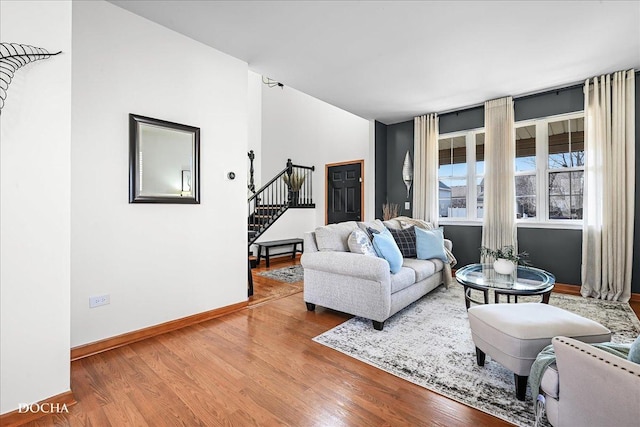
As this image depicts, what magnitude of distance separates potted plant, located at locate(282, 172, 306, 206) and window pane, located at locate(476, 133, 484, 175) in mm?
3607

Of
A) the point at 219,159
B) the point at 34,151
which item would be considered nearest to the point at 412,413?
the point at 34,151

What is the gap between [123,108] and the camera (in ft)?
7.90

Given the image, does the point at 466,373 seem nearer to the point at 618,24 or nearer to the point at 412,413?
the point at 412,413

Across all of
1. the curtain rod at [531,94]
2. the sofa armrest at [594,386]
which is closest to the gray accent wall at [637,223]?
the curtain rod at [531,94]

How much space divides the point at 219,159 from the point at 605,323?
4153mm

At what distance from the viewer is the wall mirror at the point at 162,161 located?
2475mm

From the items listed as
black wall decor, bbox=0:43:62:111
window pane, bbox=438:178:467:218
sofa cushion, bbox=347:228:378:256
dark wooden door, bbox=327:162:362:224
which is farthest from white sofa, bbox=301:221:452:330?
dark wooden door, bbox=327:162:362:224

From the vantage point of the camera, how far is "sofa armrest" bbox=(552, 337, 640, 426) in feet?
2.96

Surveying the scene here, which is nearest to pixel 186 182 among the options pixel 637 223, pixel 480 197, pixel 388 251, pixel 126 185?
pixel 126 185

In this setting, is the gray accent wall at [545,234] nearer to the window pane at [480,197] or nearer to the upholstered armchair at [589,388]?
the window pane at [480,197]

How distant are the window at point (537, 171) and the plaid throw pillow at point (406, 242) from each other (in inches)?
63.1

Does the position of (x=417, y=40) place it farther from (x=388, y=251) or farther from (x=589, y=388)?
(x=589, y=388)

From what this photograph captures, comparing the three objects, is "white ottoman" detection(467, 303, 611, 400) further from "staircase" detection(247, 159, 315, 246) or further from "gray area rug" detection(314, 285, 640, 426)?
"staircase" detection(247, 159, 315, 246)

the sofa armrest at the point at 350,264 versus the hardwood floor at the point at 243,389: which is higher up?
the sofa armrest at the point at 350,264
